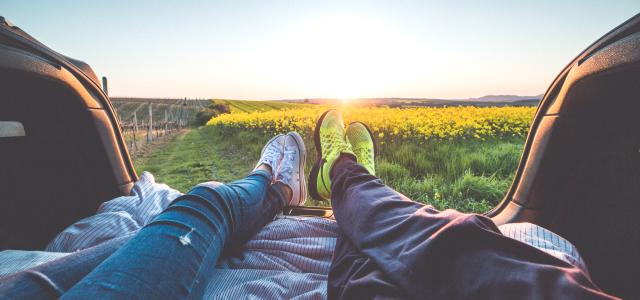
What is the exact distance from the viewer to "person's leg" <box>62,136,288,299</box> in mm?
501

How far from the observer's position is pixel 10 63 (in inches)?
29.1

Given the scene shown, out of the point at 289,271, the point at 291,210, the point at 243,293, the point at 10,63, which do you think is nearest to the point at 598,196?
the point at 289,271

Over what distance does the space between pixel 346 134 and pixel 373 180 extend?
1.38 meters

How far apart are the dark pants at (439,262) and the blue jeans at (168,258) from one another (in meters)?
0.31

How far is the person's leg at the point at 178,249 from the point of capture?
1.65 ft

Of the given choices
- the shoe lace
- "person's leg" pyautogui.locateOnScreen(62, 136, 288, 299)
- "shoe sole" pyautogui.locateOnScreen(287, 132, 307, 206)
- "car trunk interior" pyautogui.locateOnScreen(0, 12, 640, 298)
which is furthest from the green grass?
"person's leg" pyautogui.locateOnScreen(62, 136, 288, 299)

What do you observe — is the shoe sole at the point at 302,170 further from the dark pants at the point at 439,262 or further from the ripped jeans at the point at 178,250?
the dark pants at the point at 439,262

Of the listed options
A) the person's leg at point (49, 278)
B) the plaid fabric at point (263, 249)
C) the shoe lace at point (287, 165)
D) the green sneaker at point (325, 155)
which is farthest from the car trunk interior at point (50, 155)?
the green sneaker at point (325, 155)

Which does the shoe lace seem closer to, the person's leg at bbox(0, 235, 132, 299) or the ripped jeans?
the ripped jeans

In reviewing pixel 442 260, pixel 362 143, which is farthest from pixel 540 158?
pixel 362 143

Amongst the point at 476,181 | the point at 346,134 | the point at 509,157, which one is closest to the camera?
the point at 476,181

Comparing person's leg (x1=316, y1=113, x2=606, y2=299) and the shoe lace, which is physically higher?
person's leg (x1=316, y1=113, x2=606, y2=299)

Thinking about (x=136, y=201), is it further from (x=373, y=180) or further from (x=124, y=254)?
(x=373, y=180)

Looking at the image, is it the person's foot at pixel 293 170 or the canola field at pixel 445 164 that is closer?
the person's foot at pixel 293 170
